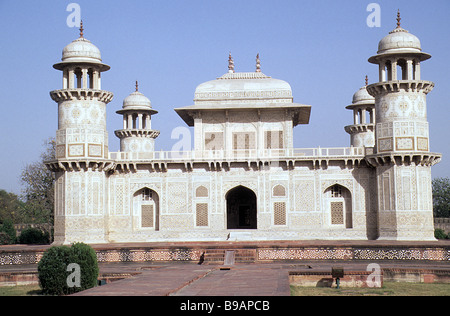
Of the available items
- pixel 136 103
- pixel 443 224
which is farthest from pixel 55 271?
pixel 443 224

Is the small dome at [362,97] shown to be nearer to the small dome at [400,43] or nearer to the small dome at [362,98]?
the small dome at [362,98]

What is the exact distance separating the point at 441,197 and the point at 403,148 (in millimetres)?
43883

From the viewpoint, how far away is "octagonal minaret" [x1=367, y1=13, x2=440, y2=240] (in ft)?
93.5

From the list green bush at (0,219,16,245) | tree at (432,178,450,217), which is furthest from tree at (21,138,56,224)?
tree at (432,178,450,217)

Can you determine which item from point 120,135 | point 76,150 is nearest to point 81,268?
point 76,150

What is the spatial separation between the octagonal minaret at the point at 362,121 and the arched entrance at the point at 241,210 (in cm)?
1144

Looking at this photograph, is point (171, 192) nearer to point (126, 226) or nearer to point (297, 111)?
point (126, 226)

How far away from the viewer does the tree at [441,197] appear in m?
67.3

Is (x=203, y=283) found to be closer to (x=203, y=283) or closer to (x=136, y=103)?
(x=203, y=283)

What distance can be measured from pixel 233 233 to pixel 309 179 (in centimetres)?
492

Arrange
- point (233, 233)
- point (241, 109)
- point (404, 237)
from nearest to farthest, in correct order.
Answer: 1. point (404, 237)
2. point (233, 233)
3. point (241, 109)

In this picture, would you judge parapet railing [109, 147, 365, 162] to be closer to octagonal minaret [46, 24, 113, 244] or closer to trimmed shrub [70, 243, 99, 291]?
octagonal minaret [46, 24, 113, 244]

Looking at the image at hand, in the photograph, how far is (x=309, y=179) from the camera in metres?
31.3

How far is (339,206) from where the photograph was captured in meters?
31.4
